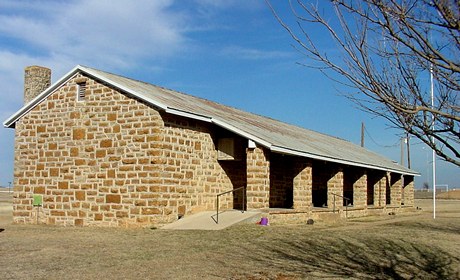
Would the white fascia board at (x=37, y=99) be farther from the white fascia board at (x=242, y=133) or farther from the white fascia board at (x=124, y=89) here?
the white fascia board at (x=242, y=133)

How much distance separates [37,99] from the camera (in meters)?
19.5

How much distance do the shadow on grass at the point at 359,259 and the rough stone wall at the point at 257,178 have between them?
15.6ft

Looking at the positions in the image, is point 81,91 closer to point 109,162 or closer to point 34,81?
point 109,162

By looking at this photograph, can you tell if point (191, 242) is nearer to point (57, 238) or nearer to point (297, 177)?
point (57, 238)

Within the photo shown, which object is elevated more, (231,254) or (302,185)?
(302,185)

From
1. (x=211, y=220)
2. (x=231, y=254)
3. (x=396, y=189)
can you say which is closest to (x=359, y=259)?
(x=231, y=254)

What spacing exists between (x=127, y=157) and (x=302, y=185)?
21.9 ft

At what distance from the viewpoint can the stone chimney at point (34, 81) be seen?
824 inches

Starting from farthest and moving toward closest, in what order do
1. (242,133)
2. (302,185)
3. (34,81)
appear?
1. (34,81)
2. (302,185)
3. (242,133)

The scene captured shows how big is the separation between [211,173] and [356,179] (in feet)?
33.9

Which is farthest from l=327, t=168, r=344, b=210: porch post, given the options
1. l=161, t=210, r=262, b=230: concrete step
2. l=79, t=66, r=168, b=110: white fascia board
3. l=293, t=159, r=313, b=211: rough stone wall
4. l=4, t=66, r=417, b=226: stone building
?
l=79, t=66, r=168, b=110: white fascia board

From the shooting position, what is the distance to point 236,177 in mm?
20781

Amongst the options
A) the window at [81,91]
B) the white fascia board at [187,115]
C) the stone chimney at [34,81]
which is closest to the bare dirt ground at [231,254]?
the white fascia board at [187,115]

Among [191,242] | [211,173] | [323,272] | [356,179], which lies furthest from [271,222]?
[356,179]
